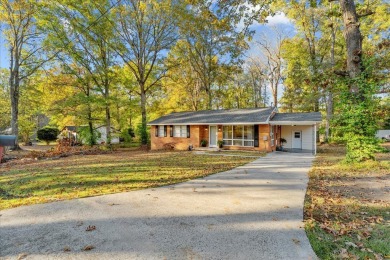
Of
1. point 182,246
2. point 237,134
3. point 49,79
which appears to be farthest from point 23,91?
point 182,246

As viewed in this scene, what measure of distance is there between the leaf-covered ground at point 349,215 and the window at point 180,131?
13098mm

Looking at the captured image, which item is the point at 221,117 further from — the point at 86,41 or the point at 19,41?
the point at 19,41

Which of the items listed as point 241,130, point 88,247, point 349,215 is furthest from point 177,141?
point 88,247

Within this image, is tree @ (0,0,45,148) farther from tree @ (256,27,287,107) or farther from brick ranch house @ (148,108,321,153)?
tree @ (256,27,287,107)

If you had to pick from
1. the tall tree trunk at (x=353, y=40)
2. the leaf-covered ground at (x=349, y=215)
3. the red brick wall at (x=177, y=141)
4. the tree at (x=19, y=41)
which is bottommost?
the leaf-covered ground at (x=349, y=215)

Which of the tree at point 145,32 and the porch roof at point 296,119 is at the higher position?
the tree at point 145,32

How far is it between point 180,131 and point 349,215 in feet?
53.1

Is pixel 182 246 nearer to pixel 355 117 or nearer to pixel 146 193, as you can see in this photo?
pixel 146 193

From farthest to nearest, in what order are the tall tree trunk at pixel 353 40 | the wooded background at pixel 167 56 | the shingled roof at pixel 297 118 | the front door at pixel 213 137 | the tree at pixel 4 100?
the tree at pixel 4 100 < the front door at pixel 213 137 < the shingled roof at pixel 297 118 < the wooded background at pixel 167 56 < the tall tree trunk at pixel 353 40

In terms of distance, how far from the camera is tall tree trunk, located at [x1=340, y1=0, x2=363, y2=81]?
881 centimetres

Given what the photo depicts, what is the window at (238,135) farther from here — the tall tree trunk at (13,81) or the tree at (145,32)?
the tall tree trunk at (13,81)

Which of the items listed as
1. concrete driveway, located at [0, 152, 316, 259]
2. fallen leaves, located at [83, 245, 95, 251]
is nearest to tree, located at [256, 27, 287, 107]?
concrete driveway, located at [0, 152, 316, 259]

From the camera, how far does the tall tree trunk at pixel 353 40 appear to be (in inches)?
347

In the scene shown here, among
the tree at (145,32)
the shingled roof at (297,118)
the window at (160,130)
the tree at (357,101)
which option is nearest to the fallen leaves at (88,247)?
the tree at (357,101)
